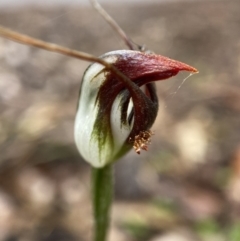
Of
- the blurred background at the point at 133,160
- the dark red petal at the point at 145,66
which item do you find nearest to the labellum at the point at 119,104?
the dark red petal at the point at 145,66

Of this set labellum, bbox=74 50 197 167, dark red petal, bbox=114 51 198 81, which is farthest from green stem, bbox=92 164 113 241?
dark red petal, bbox=114 51 198 81

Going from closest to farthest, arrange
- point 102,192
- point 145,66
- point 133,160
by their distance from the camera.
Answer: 1. point 145,66
2. point 102,192
3. point 133,160

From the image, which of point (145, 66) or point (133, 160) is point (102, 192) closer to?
point (145, 66)

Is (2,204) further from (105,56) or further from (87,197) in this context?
(105,56)

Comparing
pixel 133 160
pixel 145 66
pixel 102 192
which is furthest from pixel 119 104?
pixel 133 160

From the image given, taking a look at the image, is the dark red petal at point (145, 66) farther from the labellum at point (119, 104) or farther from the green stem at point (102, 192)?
the green stem at point (102, 192)
